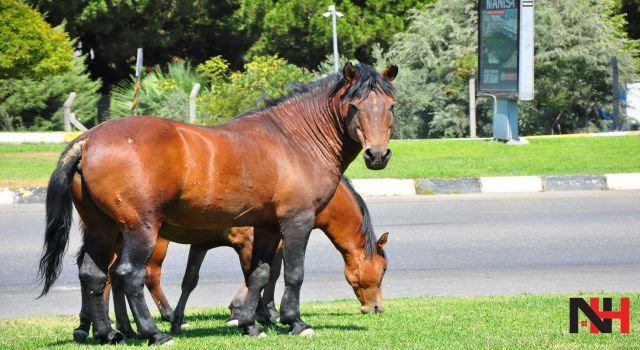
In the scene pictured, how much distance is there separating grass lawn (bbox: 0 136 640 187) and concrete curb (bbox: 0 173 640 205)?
0.34 meters

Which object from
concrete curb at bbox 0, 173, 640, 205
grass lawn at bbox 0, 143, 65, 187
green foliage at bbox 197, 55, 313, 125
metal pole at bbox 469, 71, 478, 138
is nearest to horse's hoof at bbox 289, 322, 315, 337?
concrete curb at bbox 0, 173, 640, 205

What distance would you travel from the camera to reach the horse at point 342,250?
7.46 meters

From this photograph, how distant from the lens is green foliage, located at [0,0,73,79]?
58.6 ft

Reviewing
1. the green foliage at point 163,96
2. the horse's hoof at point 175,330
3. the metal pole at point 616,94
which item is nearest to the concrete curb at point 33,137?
the green foliage at point 163,96

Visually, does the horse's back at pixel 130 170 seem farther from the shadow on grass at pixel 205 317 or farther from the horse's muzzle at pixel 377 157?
the shadow on grass at pixel 205 317

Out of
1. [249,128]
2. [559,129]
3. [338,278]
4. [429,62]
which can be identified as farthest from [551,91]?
[249,128]

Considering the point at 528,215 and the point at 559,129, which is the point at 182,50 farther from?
the point at 528,215

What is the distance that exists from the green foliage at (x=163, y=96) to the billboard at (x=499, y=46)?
6293 mm

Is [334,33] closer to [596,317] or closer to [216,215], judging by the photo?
[596,317]

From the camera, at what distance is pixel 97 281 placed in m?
6.24

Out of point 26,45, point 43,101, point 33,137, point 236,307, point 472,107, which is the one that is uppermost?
point 26,45

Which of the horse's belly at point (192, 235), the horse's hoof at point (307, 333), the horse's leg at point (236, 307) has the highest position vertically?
the horse's belly at point (192, 235)

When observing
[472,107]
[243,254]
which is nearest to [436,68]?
[472,107]

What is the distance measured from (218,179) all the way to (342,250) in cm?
207
